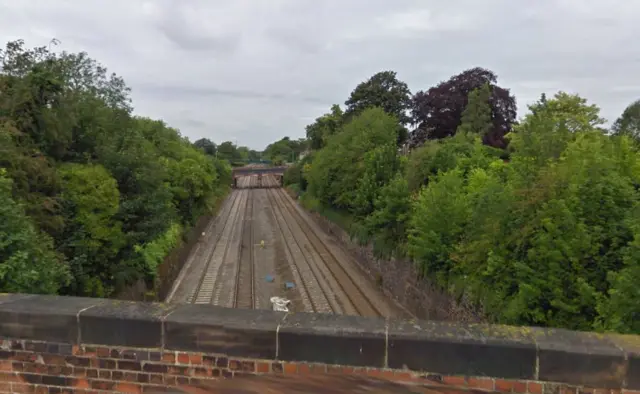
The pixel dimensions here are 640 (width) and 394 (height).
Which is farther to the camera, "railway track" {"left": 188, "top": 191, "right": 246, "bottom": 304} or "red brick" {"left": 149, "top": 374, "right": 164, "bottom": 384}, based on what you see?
"railway track" {"left": 188, "top": 191, "right": 246, "bottom": 304}

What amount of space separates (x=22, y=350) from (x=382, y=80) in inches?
1814

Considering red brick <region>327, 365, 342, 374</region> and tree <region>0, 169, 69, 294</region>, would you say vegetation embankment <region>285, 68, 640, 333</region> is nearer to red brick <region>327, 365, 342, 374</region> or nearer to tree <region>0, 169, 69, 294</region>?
red brick <region>327, 365, 342, 374</region>

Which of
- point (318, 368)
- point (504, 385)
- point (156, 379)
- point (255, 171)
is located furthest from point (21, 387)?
point (255, 171)

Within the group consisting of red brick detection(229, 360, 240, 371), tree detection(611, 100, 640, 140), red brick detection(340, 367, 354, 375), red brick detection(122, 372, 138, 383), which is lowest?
red brick detection(122, 372, 138, 383)

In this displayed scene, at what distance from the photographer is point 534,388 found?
8.03 feet

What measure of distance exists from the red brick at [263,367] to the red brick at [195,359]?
384 mm

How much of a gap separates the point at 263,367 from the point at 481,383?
4.17 feet

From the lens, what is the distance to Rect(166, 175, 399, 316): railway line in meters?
18.2

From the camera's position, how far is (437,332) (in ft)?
8.49

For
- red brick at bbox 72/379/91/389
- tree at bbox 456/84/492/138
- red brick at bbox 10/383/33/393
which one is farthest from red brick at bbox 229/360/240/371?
tree at bbox 456/84/492/138

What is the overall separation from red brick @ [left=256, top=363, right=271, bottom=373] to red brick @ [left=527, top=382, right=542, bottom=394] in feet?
4.88

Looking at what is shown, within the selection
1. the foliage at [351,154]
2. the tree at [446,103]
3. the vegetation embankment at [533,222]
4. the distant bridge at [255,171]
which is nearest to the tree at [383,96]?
the tree at [446,103]

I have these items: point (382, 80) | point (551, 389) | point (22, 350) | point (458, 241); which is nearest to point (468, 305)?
point (458, 241)

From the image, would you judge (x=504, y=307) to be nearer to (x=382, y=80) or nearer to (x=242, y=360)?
(x=242, y=360)
